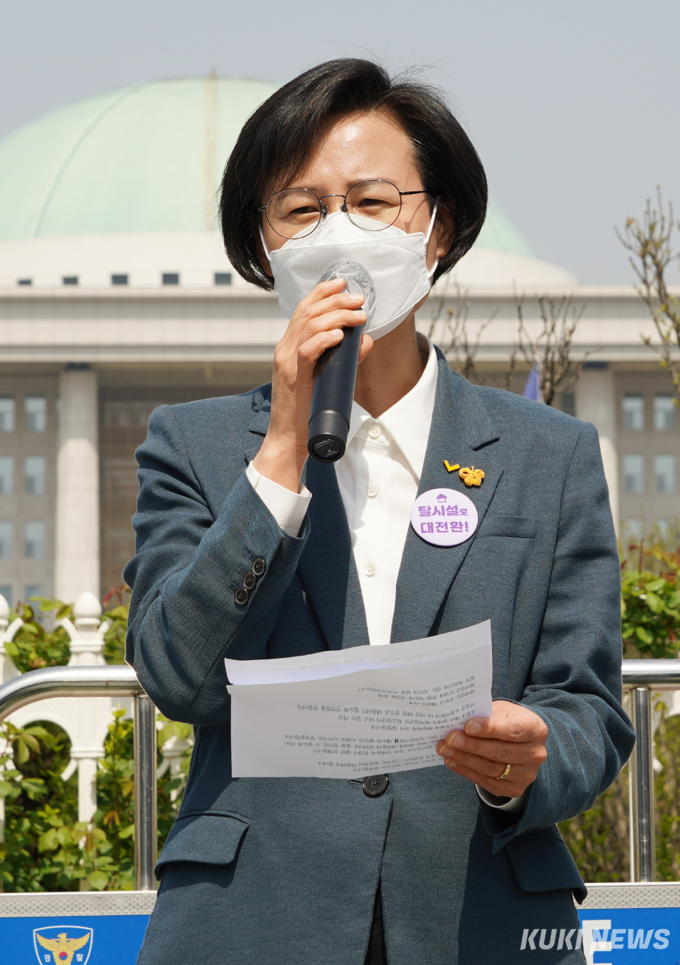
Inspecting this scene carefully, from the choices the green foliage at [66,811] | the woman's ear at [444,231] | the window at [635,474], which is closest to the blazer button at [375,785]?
the woman's ear at [444,231]

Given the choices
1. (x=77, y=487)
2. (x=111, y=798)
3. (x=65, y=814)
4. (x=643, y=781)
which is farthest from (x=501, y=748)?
(x=77, y=487)

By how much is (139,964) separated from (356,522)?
2.23 feet

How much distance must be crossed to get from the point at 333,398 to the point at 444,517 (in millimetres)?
312

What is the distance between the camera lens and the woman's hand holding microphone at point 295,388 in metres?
1.54

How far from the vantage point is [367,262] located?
1.84 m

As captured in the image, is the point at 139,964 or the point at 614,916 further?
the point at 614,916

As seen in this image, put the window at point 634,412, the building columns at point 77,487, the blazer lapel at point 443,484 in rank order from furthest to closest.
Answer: the window at point 634,412 → the building columns at point 77,487 → the blazer lapel at point 443,484

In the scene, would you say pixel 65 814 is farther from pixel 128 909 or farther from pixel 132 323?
pixel 132 323

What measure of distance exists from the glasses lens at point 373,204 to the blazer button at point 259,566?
613 millimetres

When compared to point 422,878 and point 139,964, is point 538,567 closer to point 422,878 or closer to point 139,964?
point 422,878

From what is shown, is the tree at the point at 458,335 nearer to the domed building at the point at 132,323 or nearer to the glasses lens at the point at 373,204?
the glasses lens at the point at 373,204

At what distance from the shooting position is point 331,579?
1.65 m

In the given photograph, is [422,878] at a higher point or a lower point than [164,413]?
lower

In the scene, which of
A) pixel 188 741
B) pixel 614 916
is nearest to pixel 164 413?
pixel 614 916
